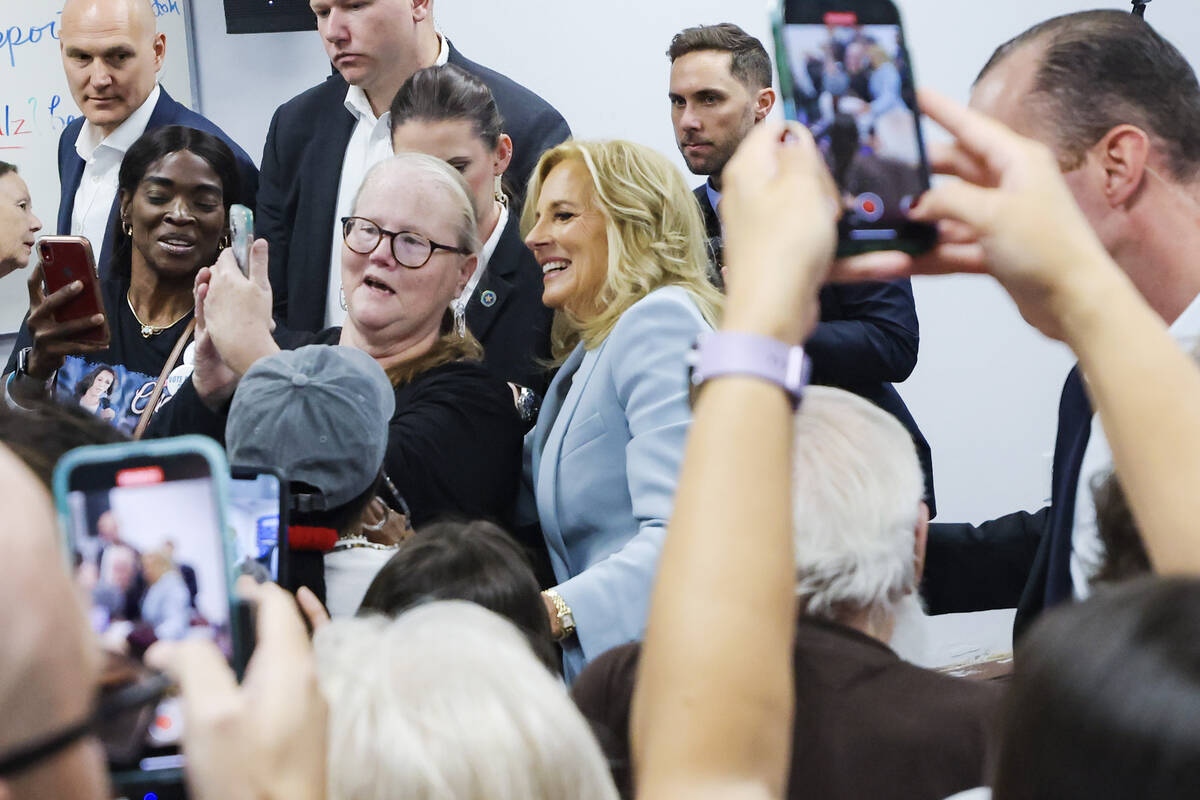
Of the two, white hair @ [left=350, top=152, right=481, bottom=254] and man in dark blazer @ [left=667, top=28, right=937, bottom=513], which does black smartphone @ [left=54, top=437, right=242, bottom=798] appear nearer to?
white hair @ [left=350, top=152, right=481, bottom=254]

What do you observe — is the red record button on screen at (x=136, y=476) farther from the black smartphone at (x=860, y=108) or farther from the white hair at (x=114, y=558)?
the black smartphone at (x=860, y=108)

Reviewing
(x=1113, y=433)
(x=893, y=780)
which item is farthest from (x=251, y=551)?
(x=1113, y=433)

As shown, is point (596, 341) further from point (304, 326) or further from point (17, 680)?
point (17, 680)

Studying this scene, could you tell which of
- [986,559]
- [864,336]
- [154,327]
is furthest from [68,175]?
[986,559]

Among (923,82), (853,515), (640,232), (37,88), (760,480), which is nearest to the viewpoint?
(760,480)

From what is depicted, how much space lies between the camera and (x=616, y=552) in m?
1.98

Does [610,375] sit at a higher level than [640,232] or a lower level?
lower

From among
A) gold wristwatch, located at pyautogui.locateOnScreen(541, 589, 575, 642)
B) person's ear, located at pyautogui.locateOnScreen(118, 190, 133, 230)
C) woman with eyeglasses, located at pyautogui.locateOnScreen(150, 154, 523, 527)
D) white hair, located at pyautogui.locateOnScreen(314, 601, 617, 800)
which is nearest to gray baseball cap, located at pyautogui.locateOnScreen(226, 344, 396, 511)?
woman with eyeglasses, located at pyautogui.locateOnScreen(150, 154, 523, 527)

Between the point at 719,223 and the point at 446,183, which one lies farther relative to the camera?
the point at 719,223

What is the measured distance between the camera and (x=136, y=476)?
0.86 m

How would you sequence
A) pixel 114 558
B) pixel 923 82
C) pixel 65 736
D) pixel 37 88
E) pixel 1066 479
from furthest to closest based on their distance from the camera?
pixel 923 82 < pixel 37 88 < pixel 1066 479 < pixel 114 558 < pixel 65 736

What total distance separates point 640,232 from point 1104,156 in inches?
37.5

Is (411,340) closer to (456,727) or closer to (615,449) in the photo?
(615,449)

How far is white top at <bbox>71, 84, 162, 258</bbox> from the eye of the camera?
3.41 meters
